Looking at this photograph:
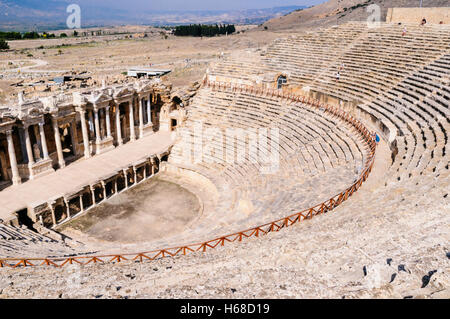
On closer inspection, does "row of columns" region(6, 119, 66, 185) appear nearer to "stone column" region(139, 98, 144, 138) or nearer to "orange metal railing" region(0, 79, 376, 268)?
"stone column" region(139, 98, 144, 138)

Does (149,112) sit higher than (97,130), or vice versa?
(149,112)

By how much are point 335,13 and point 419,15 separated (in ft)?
253

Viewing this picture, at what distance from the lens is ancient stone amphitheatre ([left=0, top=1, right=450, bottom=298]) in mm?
9477

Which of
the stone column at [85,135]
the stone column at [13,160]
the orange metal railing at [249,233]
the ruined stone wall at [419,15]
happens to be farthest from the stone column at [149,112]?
the ruined stone wall at [419,15]

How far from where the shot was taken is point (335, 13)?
103250mm

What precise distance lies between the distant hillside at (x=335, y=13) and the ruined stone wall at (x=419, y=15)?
31.3 metres

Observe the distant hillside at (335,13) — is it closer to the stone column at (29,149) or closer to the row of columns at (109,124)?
the row of columns at (109,124)

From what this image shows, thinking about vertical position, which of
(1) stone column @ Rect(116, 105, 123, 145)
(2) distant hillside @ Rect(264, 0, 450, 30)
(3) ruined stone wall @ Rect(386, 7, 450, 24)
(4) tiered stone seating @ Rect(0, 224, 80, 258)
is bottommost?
(4) tiered stone seating @ Rect(0, 224, 80, 258)

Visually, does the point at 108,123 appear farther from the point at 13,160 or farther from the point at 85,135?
the point at 13,160

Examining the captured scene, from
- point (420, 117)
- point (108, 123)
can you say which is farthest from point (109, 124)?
point (420, 117)

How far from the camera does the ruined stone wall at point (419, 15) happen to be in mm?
30625

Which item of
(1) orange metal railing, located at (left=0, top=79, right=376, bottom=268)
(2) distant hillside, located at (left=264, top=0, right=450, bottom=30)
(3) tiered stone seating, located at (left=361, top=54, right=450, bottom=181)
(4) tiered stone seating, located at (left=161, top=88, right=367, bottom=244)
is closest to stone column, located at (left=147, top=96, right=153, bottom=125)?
(4) tiered stone seating, located at (left=161, top=88, right=367, bottom=244)

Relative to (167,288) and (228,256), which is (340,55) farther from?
(167,288)

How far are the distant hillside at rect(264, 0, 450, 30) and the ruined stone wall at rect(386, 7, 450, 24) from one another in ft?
103
